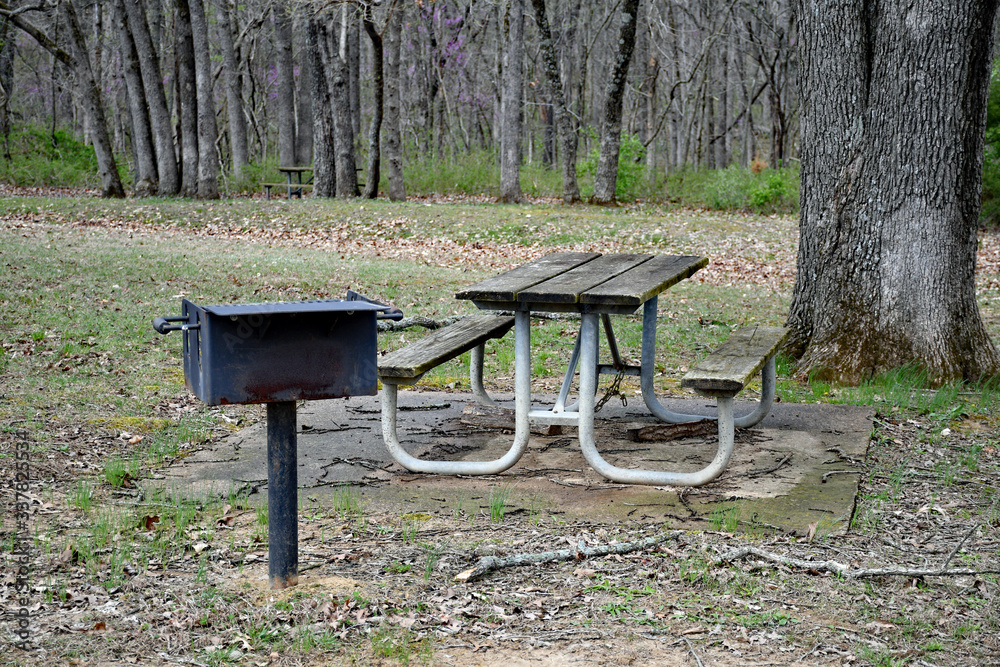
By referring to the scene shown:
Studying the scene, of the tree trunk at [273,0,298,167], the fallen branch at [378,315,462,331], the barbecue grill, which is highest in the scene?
the tree trunk at [273,0,298,167]

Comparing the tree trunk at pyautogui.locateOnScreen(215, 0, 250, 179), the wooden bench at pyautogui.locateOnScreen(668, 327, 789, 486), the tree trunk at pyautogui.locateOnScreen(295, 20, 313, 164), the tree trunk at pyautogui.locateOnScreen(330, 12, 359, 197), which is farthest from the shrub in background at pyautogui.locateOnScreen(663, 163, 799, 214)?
the wooden bench at pyautogui.locateOnScreen(668, 327, 789, 486)

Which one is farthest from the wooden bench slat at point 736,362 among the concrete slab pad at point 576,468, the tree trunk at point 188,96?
the tree trunk at point 188,96

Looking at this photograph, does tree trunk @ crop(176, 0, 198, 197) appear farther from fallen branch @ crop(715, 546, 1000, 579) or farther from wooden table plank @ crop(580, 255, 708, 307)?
fallen branch @ crop(715, 546, 1000, 579)

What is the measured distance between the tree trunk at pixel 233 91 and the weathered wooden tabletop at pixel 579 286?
68.2 feet

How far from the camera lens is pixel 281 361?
3.04 meters

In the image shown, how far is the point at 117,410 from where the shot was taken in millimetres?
5766

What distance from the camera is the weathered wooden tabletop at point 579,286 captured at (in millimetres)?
4250

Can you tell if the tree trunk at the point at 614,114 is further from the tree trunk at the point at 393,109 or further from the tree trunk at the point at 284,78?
the tree trunk at the point at 284,78

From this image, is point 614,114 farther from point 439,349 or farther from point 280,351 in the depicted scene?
point 280,351

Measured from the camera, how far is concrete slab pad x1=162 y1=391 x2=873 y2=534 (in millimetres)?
4148

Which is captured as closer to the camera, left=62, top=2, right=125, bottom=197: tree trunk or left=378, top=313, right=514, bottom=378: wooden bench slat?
left=378, top=313, right=514, bottom=378: wooden bench slat

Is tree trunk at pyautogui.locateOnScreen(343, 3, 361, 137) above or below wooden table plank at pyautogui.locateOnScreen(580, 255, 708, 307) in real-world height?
above

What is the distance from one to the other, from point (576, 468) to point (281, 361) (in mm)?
2168

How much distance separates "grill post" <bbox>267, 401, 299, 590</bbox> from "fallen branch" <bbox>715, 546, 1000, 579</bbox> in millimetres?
1528
